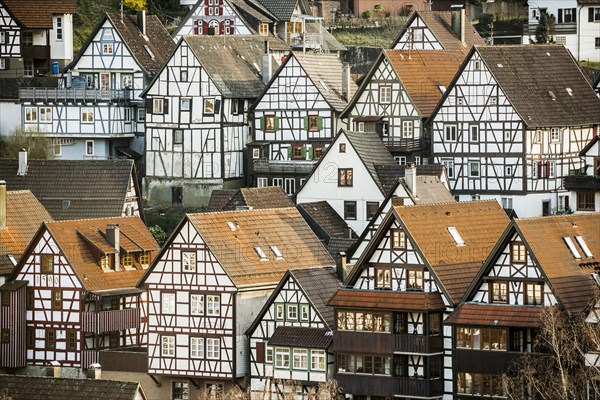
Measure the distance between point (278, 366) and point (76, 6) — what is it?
59.3m

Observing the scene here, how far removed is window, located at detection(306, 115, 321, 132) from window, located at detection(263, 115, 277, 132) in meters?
1.79

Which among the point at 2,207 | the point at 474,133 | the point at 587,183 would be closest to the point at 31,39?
the point at 474,133

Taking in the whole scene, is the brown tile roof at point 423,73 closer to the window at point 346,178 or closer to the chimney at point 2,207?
the window at point 346,178

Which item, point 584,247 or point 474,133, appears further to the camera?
point 474,133

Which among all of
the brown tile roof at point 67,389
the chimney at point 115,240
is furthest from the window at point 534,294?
the chimney at point 115,240

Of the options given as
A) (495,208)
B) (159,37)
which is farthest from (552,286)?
(159,37)

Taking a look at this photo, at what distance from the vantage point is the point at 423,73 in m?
136

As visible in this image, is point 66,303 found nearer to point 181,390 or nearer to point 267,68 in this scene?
point 181,390

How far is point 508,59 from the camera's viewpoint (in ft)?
434

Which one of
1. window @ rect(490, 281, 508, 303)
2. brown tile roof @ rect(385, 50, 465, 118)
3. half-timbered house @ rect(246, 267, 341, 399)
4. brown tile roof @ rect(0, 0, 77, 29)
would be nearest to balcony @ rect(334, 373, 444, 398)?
half-timbered house @ rect(246, 267, 341, 399)

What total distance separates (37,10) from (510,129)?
3473 centimetres

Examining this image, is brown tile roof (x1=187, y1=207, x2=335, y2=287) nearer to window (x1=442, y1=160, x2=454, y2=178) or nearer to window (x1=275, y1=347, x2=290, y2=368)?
window (x1=275, y1=347, x2=290, y2=368)

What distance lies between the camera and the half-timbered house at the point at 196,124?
139 m

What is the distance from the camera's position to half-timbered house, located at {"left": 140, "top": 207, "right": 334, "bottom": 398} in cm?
10781
